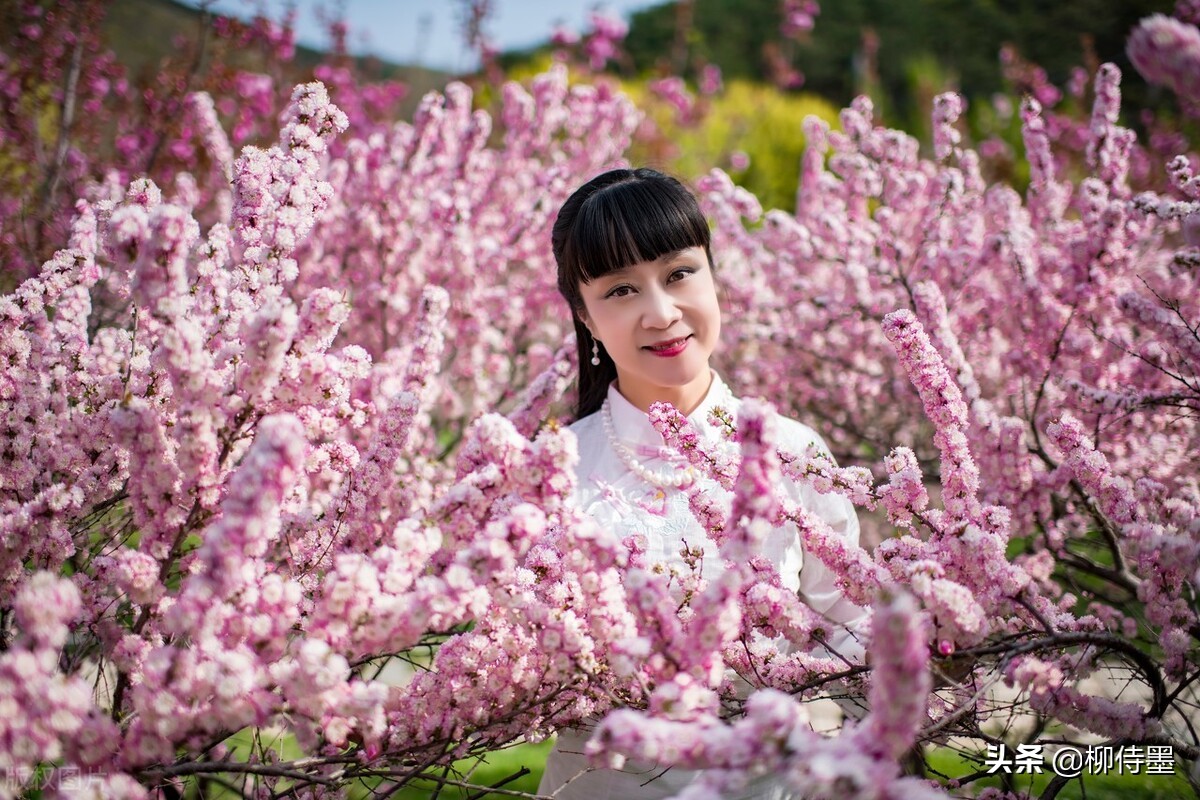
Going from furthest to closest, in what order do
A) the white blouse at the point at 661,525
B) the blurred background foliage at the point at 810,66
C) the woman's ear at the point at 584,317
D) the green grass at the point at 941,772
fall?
the blurred background foliage at the point at 810,66 < the green grass at the point at 941,772 < the woman's ear at the point at 584,317 < the white blouse at the point at 661,525

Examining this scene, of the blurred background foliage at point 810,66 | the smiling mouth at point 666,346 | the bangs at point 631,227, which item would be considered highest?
the blurred background foliage at point 810,66

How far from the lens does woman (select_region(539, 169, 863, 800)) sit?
182 cm

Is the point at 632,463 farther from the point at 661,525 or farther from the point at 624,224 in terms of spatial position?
the point at 624,224

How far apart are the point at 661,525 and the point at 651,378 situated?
357 millimetres

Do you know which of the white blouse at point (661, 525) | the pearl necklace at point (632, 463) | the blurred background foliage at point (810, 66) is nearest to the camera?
the white blouse at point (661, 525)

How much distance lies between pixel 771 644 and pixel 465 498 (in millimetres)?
910

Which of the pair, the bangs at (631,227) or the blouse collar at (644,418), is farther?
the blouse collar at (644,418)

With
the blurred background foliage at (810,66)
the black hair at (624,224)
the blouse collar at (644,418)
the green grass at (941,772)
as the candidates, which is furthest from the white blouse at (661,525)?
the blurred background foliage at (810,66)

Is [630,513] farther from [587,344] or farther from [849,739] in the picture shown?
[849,739]

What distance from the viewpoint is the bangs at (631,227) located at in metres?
1.82

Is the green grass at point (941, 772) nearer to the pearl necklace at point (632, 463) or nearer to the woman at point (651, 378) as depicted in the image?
the woman at point (651, 378)

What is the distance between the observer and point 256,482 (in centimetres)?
93

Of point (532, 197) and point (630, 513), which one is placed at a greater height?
point (532, 197)

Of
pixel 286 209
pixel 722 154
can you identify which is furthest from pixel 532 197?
pixel 722 154
